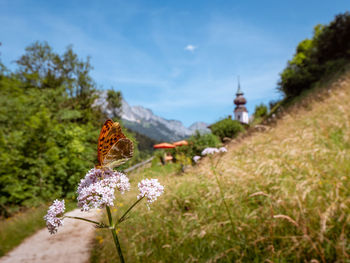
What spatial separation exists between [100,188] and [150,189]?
0.49 feet

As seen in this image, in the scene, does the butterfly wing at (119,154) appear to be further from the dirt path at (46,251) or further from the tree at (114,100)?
the tree at (114,100)

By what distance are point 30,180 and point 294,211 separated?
7014 mm

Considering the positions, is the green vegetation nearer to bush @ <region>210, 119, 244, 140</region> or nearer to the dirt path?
bush @ <region>210, 119, 244, 140</region>

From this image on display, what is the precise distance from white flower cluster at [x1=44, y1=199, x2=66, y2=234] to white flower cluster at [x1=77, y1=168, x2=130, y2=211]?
5 centimetres

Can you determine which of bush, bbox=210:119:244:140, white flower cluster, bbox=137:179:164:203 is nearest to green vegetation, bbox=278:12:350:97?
bush, bbox=210:119:244:140

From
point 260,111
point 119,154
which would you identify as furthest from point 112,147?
point 260,111

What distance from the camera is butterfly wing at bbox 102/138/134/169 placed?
2.03 ft

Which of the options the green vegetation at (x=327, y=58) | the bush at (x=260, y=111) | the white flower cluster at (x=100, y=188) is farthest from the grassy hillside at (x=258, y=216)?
the bush at (x=260, y=111)

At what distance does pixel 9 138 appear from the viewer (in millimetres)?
7109

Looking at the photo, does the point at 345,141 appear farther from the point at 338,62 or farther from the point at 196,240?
the point at 338,62

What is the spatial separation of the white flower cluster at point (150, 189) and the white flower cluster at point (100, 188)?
44mm

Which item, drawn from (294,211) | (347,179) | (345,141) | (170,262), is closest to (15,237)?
(170,262)

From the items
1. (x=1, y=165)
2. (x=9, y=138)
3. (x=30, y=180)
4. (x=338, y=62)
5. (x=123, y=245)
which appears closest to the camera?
(x=123, y=245)

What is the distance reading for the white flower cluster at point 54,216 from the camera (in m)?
0.59
